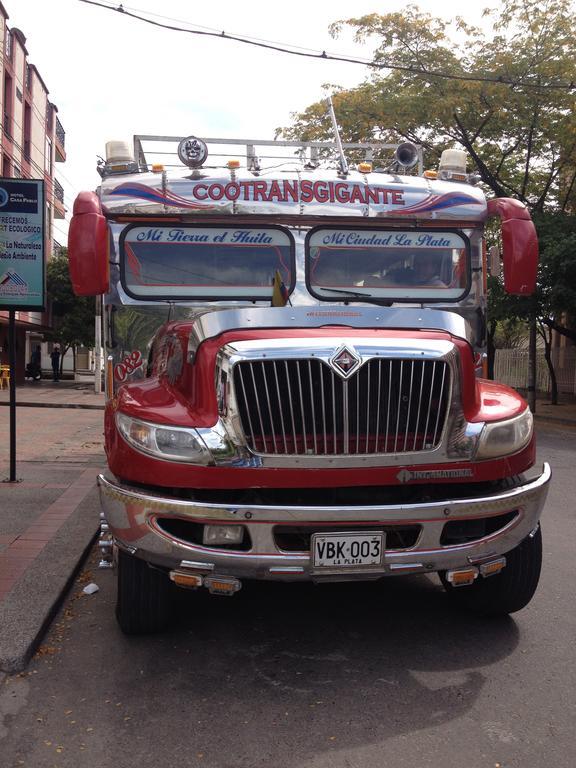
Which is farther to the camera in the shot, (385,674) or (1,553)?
(1,553)

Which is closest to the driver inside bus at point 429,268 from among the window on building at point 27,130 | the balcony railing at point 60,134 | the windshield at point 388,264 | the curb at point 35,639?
the windshield at point 388,264

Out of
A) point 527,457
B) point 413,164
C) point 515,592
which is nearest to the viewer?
point 527,457

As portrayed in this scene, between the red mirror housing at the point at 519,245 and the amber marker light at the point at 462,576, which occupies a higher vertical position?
the red mirror housing at the point at 519,245

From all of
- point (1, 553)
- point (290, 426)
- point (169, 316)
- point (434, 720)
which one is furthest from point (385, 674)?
point (1, 553)

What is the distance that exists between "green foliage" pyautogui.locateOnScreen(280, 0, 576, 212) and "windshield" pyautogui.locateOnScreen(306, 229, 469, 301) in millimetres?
15707

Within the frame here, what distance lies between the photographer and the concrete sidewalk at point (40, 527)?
424 centimetres

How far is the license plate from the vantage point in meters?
3.62

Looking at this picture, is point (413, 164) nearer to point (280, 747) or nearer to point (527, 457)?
point (527, 457)

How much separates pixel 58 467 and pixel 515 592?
717cm

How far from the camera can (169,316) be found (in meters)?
5.35

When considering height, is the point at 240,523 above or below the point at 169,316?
below

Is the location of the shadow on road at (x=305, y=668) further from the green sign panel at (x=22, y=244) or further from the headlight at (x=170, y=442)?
the green sign panel at (x=22, y=244)

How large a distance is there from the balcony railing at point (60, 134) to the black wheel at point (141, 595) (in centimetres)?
4476

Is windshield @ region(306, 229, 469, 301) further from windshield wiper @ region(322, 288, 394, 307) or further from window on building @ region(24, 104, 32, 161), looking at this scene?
window on building @ region(24, 104, 32, 161)
